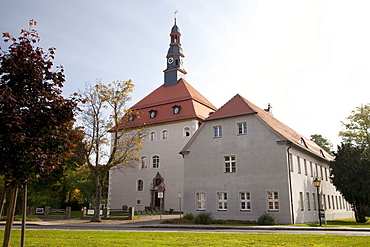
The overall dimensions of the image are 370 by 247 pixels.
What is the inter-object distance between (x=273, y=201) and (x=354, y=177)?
9.90 m

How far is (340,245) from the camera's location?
418 inches

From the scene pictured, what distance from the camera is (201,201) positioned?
2636cm

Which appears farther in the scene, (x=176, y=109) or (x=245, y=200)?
(x=176, y=109)

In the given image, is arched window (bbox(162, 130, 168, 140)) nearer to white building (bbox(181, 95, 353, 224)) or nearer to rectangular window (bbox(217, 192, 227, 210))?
white building (bbox(181, 95, 353, 224))

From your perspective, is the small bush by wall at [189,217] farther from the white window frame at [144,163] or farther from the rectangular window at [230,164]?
the white window frame at [144,163]

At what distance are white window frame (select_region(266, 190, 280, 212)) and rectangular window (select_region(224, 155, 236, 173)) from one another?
328 centimetres

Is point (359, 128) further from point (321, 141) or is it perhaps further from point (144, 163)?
point (144, 163)

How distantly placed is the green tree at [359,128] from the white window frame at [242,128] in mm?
25179

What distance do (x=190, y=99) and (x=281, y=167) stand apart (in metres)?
20.1

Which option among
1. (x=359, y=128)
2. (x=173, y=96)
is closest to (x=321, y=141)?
(x=359, y=128)

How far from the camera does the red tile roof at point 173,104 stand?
134 feet

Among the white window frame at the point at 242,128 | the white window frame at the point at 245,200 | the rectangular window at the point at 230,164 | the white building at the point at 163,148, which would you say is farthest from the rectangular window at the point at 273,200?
the white building at the point at 163,148

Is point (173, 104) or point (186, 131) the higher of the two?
point (173, 104)

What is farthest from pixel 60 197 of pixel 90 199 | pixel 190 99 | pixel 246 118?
pixel 246 118
